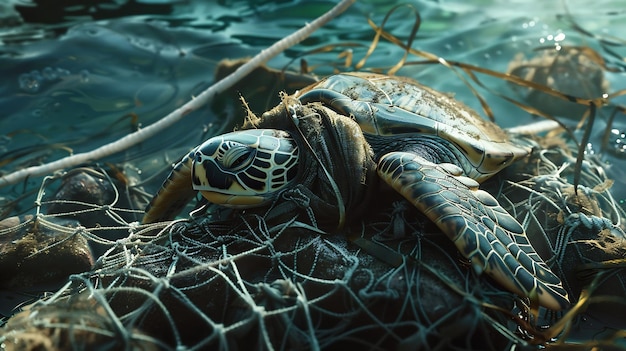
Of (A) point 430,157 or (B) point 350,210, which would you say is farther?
(A) point 430,157

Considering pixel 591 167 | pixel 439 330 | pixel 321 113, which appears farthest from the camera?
pixel 591 167

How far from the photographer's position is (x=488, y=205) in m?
2.06

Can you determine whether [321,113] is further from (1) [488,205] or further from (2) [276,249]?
(1) [488,205]

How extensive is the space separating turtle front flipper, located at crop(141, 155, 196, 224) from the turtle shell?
2.05 ft

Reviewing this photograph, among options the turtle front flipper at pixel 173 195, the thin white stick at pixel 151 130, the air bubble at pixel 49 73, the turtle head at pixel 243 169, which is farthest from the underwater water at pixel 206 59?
the turtle head at pixel 243 169

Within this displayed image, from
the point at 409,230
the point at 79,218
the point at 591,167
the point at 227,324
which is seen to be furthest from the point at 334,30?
the point at 227,324

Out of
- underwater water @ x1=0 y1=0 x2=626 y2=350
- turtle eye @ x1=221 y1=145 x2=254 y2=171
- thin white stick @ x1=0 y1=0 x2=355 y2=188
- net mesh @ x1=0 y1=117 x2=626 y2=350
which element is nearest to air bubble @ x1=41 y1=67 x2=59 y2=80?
underwater water @ x1=0 y1=0 x2=626 y2=350

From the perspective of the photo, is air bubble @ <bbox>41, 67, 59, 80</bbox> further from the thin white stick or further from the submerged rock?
the submerged rock

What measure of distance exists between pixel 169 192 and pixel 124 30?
276 cm

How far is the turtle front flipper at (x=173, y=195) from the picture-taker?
2.44m

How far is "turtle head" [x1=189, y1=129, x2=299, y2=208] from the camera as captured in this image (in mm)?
2148

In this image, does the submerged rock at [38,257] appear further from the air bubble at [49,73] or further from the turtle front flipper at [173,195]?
the air bubble at [49,73]

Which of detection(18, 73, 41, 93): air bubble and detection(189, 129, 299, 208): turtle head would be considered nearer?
detection(189, 129, 299, 208): turtle head

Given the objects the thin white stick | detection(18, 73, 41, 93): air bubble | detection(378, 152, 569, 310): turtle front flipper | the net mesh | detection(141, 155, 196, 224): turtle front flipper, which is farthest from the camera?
detection(18, 73, 41, 93): air bubble
